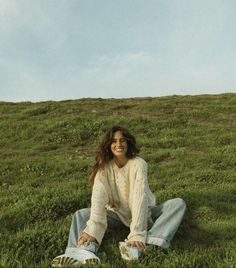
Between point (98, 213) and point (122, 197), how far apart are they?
55 centimetres

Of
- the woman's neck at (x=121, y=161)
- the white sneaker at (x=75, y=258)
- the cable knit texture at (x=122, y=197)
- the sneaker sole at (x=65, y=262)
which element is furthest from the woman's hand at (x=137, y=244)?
the woman's neck at (x=121, y=161)

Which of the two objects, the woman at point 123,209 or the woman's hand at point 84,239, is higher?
the woman at point 123,209

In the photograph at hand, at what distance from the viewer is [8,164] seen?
1620 centimetres

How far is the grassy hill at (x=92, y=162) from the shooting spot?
8.45m

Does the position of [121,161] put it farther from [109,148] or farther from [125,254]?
[125,254]

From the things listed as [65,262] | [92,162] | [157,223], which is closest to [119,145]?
[157,223]

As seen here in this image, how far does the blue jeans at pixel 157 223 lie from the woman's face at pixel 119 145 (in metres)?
1.08

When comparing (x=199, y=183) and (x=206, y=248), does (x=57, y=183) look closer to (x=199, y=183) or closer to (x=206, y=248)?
(x=199, y=183)

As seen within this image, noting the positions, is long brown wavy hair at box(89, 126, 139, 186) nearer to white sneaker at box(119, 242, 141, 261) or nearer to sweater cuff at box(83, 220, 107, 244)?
sweater cuff at box(83, 220, 107, 244)

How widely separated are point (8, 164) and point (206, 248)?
30.1 feet

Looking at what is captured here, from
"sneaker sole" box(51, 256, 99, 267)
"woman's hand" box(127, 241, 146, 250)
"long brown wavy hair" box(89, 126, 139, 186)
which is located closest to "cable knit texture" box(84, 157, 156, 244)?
"long brown wavy hair" box(89, 126, 139, 186)

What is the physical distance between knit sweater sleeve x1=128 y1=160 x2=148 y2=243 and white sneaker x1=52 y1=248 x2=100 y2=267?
74cm

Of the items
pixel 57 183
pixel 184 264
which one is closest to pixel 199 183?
pixel 57 183

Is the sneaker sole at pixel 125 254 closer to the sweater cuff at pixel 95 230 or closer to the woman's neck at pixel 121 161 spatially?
the sweater cuff at pixel 95 230
